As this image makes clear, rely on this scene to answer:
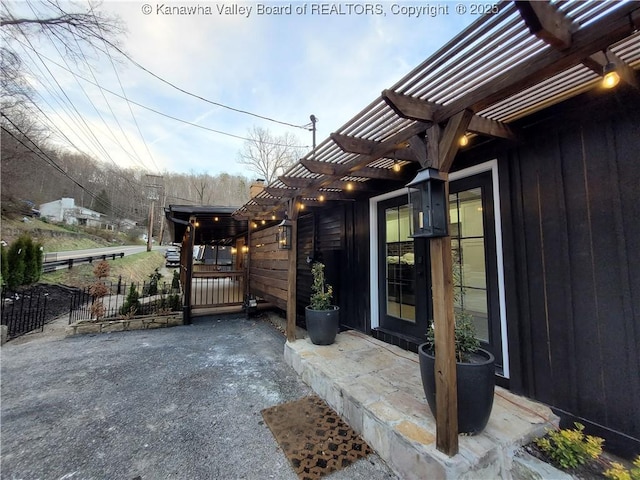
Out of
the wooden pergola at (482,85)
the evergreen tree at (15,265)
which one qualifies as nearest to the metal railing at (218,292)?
the evergreen tree at (15,265)

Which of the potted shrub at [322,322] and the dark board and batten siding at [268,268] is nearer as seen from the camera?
the potted shrub at [322,322]

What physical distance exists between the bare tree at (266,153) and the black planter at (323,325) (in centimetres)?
1180

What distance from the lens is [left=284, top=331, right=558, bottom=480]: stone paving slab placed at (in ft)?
5.02

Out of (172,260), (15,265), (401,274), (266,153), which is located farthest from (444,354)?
(172,260)

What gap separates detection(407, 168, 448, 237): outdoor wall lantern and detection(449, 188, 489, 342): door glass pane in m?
1.21

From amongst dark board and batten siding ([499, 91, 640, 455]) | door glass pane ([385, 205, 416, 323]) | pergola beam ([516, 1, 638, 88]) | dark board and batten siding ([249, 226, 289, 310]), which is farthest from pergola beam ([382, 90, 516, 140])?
dark board and batten siding ([249, 226, 289, 310])

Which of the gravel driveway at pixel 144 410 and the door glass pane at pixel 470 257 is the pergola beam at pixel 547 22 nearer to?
the door glass pane at pixel 470 257

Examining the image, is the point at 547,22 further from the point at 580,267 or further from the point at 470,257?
the point at 470,257

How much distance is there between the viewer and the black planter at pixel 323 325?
3416mm

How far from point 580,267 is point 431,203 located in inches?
48.8

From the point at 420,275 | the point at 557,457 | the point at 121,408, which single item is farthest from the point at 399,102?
the point at 121,408

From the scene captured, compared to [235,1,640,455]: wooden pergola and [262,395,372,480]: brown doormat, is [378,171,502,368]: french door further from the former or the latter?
[262,395,372,480]: brown doormat

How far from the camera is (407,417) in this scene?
187 centimetres

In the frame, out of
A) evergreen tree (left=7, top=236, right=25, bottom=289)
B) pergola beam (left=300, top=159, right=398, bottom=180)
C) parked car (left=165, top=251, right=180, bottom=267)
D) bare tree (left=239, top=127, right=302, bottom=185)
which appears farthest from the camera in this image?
parked car (left=165, top=251, right=180, bottom=267)
